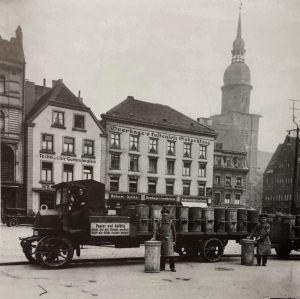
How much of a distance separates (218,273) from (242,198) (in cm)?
3728

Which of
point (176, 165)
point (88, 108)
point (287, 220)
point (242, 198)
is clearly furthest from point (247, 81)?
point (287, 220)

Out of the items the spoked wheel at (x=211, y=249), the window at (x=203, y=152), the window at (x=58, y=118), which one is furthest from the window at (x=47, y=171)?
the spoked wheel at (x=211, y=249)

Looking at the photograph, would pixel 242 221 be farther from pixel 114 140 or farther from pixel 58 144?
pixel 114 140

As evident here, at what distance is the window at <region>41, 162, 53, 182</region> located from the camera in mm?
30094

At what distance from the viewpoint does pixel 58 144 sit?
31.0 meters

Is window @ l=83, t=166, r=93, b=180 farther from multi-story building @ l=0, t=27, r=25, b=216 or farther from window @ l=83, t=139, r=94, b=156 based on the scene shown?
multi-story building @ l=0, t=27, r=25, b=216

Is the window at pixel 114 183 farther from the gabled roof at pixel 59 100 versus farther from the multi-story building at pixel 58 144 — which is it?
the gabled roof at pixel 59 100

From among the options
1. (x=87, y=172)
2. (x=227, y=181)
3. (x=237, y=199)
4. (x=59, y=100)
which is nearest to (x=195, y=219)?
(x=87, y=172)

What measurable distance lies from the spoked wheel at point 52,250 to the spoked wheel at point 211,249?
3636mm

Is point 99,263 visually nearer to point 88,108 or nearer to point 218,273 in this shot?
point 218,273

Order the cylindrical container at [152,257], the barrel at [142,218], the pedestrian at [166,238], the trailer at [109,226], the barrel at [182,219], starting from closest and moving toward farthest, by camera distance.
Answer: the cylindrical container at [152,257] → the pedestrian at [166,238] → the trailer at [109,226] → the barrel at [142,218] → the barrel at [182,219]

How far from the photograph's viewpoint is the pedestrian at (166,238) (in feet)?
32.7

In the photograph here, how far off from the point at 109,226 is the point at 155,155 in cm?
2650

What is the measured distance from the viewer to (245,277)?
9.30 metres
